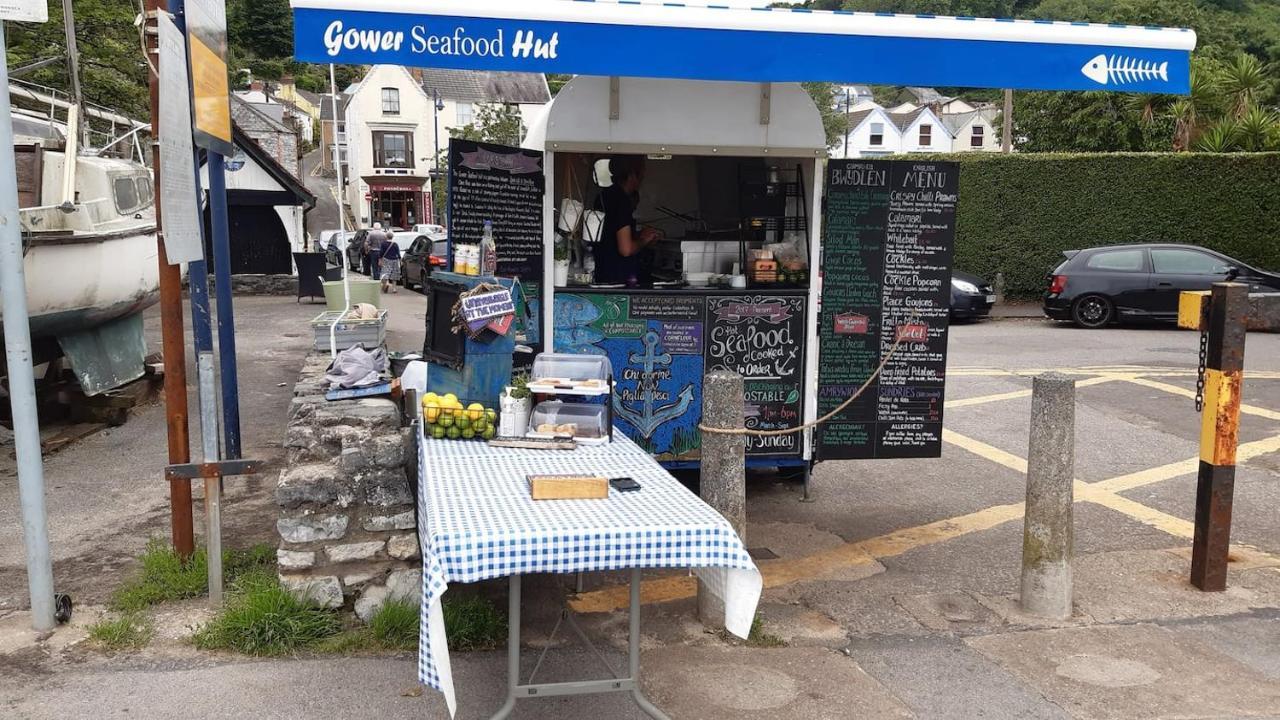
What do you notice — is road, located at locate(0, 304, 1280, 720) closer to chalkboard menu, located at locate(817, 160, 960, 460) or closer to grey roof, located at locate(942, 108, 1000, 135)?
chalkboard menu, located at locate(817, 160, 960, 460)

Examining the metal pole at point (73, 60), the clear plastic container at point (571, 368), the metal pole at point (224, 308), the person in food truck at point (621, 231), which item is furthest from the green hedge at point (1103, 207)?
the metal pole at point (224, 308)

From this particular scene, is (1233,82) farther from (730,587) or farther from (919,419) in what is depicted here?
(730,587)

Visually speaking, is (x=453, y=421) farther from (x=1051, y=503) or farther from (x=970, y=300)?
(x=970, y=300)

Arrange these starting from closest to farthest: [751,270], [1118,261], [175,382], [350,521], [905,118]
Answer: [350,521] → [175,382] → [751,270] → [1118,261] → [905,118]

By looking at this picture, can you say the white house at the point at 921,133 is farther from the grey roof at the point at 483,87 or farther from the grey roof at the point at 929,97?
the grey roof at the point at 483,87

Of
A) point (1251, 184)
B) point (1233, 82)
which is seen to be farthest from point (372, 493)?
point (1233, 82)

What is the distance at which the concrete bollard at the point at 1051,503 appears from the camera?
4.98m

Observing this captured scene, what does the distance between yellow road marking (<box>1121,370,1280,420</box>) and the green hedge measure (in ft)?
Answer: 28.1

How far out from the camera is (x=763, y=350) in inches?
256

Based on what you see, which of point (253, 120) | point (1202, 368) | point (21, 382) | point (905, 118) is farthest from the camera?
point (905, 118)

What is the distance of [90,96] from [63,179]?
7933mm

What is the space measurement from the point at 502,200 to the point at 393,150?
169ft

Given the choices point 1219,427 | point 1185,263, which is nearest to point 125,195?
point 1219,427

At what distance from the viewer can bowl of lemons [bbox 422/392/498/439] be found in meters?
4.72
